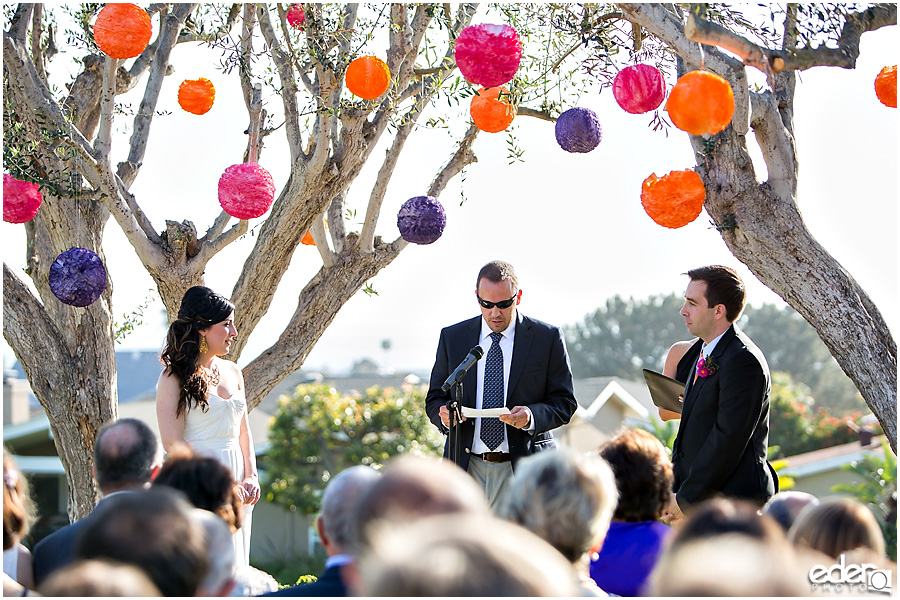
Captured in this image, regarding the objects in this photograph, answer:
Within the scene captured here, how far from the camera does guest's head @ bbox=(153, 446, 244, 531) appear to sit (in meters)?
2.63

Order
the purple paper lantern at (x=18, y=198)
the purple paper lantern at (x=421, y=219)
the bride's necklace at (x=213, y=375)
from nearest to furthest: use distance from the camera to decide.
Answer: the bride's necklace at (x=213, y=375) → the purple paper lantern at (x=18, y=198) → the purple paper lantern at (x=421, y=219)

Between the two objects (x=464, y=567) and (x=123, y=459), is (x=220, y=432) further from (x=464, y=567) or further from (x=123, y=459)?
(x=464, y=567)

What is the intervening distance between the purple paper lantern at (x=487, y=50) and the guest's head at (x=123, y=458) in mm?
2172

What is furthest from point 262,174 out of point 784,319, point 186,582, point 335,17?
point 784,319

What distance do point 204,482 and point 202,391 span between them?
5.05 ft

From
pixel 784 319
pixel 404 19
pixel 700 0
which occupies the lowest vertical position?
pixel 784 319

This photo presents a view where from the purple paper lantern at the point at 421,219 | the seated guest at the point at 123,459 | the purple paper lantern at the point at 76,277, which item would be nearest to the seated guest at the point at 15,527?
the seated guest at the point at 123,459

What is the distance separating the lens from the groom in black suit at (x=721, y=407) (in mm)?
3750

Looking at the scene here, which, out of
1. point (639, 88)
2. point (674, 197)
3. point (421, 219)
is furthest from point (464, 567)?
point (421, 219)

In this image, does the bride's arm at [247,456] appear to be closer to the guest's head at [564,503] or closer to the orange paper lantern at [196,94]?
the orange paper lantern at [196,94]

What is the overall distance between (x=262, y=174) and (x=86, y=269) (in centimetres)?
99

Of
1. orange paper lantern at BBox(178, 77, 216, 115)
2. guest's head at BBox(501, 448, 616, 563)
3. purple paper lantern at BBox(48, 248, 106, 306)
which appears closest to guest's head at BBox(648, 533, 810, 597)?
guest's head at BBox(501, 448, 616, 563)

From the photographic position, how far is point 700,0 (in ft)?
12.6

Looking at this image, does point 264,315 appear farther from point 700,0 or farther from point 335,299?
point 700,0
